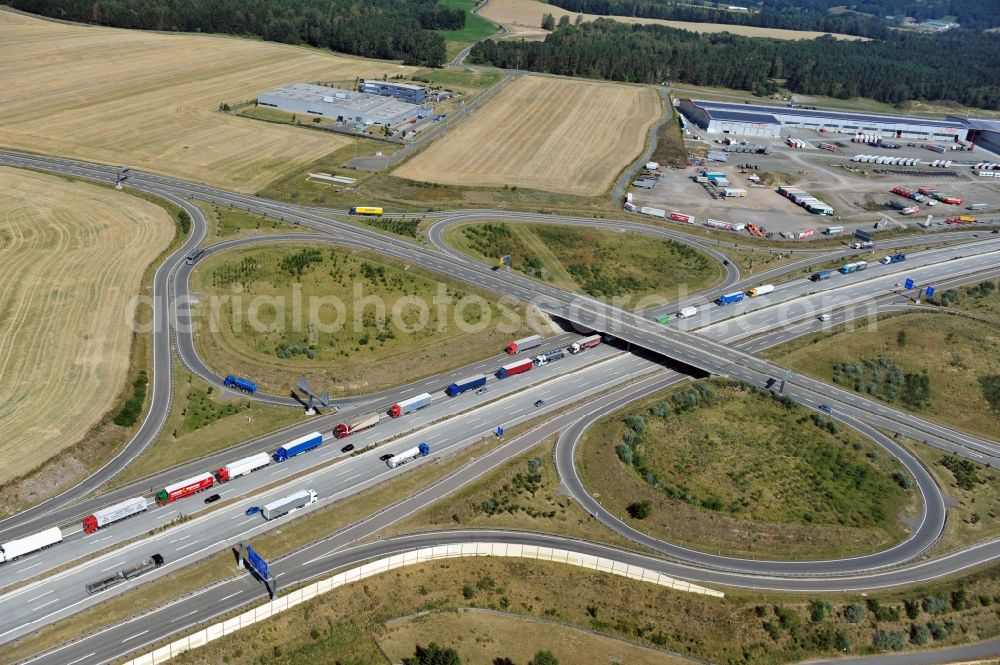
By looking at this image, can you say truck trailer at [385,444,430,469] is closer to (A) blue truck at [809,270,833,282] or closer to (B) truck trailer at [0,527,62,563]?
(B) truck trailer at [0,527,62,563]

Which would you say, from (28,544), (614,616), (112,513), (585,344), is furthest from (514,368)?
(28,544)

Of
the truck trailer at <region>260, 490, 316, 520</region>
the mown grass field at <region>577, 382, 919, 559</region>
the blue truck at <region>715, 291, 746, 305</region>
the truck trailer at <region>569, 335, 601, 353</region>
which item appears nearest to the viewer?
the truck trailer at <region>260, 490, 316, 520</region>

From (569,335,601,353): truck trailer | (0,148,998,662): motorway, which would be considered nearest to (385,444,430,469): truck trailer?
(0,148,998,662): motorway

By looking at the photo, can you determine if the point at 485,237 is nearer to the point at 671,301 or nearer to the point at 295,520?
the point at 671,301

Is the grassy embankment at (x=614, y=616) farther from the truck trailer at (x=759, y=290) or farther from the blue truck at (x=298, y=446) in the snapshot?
the truck trailer at (x=759, y=290)

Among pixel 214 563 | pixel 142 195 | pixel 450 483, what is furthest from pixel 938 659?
pixel 142 195

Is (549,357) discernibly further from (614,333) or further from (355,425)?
(355,425)
